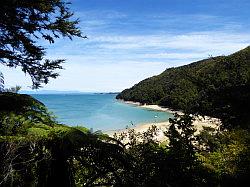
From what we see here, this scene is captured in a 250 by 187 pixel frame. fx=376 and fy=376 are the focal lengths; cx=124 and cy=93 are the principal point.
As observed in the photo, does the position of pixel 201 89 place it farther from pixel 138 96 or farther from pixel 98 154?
pixel 138 96

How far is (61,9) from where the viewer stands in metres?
10.6

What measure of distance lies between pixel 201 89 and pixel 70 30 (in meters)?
4.10

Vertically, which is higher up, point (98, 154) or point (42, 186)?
point (98, 154)

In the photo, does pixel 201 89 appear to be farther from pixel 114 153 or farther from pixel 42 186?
pixel 42 186

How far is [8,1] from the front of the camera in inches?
335

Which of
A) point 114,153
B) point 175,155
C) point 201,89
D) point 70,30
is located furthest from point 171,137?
point 70,30

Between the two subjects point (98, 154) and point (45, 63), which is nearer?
point (98, 154)

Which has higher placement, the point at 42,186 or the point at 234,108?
the point at 234,108

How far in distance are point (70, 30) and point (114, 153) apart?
19.7 feet

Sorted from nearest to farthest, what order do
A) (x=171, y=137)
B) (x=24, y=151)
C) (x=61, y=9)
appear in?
1. (x=24, y=151)
2. (x=171, y=137)
3. (x=61, y=9)

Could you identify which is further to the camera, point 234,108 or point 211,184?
point 234,108

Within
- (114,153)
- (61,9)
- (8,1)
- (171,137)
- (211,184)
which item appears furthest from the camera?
(61,9)

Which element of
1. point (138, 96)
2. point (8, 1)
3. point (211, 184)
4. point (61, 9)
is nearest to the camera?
point (211, 184)

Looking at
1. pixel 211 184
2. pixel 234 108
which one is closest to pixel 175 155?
pixel 211 184
